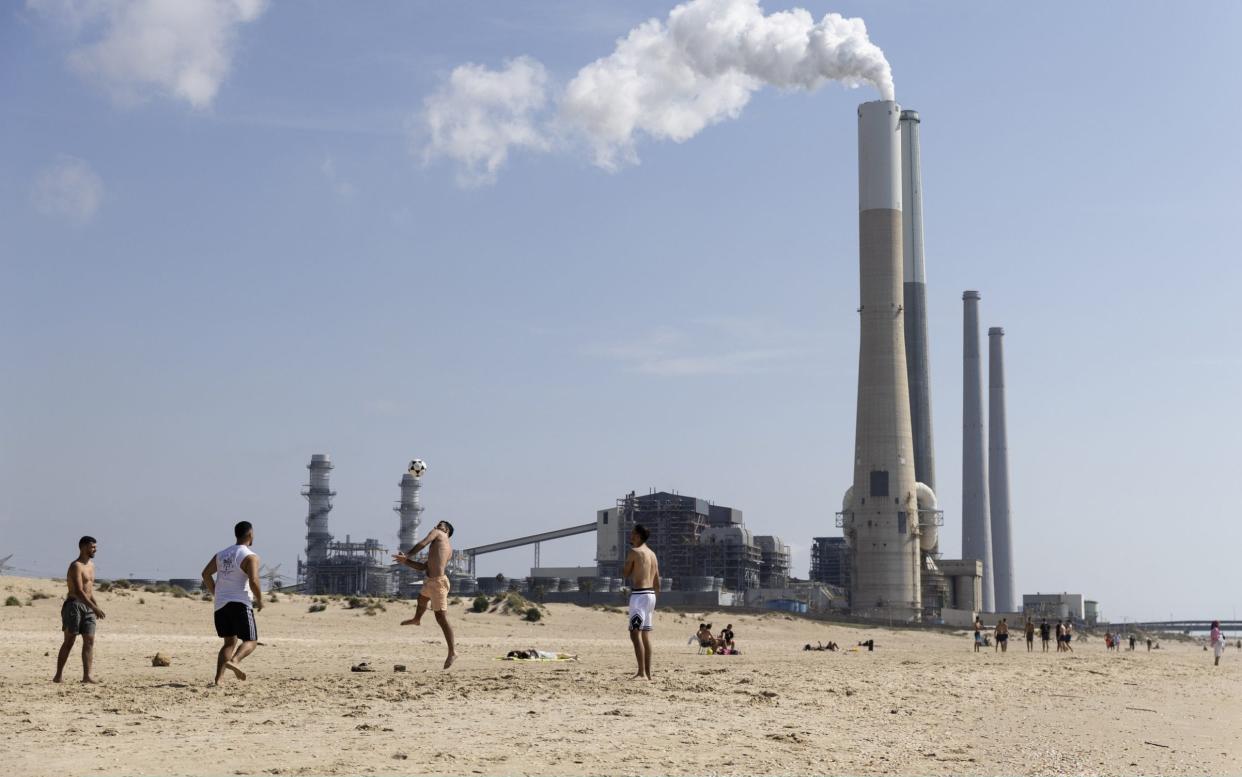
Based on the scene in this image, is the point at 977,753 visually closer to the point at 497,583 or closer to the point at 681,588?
the point at 681,588

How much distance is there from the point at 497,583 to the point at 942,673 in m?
91.6

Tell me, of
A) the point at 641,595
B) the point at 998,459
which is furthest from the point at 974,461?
the point at 641,595

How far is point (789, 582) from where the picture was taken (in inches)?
4274

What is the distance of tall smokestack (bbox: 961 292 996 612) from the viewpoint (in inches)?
5007

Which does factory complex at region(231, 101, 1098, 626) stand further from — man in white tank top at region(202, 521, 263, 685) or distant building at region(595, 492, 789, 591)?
man in white tank top at region(202, 521, 263, 685)

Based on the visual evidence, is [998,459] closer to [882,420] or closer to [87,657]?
[882,420]

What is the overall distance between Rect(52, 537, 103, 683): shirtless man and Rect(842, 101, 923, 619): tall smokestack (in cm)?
7684

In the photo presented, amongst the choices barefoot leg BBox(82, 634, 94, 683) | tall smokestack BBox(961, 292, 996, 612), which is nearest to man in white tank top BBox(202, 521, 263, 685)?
barefoot leg BBox(82, 634, 94, 683)

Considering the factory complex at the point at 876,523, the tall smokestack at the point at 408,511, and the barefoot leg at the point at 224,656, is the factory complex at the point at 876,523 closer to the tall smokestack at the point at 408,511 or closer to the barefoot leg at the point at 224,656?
the tall smokestack at the point at 408,511

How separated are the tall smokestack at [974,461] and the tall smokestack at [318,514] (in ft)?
203

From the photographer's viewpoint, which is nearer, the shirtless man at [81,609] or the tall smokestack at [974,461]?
the shirtless man at [81,609]

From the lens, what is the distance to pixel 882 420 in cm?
8850

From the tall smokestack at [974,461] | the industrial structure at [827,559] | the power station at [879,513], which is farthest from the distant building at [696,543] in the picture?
the tall smokestack at [974,461]

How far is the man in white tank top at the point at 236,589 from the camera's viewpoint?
13461mm
